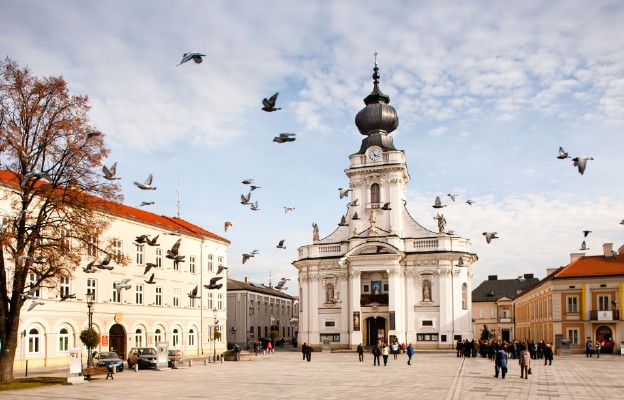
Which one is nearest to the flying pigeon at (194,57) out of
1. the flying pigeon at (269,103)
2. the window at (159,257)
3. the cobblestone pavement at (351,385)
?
the flying pigeon at (269,103)

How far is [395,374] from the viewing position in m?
35.2

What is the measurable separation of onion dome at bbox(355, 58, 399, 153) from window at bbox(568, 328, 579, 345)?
26.5 meters

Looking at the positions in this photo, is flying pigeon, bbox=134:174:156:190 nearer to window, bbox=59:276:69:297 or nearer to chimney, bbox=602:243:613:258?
window, bbox=59:276:69:297

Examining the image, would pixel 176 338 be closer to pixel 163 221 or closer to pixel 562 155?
pixel 163 221

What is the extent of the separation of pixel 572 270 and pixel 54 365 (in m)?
44.0

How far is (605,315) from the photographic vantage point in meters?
57.6

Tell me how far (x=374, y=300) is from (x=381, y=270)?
125 inches

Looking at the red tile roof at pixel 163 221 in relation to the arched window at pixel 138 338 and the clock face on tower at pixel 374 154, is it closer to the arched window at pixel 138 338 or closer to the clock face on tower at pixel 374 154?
the arched window at pixel 138 338

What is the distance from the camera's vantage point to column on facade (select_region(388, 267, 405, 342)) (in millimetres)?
67938

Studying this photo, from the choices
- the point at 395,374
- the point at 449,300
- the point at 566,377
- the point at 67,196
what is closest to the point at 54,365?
the point at 67,196

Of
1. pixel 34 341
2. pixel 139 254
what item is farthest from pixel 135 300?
pixel 34 341

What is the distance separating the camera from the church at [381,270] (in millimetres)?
68625

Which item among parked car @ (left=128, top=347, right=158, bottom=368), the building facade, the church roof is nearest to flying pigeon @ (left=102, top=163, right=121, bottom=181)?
parked car @ (left=128, top=347, right=158, bottom=368)

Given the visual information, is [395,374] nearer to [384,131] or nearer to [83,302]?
[83,302]
